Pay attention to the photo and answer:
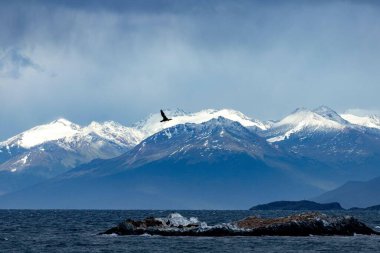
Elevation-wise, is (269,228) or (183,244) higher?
(269,228)

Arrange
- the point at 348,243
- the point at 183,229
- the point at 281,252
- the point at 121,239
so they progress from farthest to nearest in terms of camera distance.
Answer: the point at 183,229
the point at 121,239
the point at 348,243
the point at 281,252

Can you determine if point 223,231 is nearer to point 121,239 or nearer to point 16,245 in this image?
point 121,239

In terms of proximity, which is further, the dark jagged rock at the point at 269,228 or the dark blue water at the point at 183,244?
the dark jagged rock at the point at 269,228

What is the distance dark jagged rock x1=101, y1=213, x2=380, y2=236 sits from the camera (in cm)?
12912

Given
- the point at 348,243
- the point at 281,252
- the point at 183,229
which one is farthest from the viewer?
the point at 183,229

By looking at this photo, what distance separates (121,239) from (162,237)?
20.8ft

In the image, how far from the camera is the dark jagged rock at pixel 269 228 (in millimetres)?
129125

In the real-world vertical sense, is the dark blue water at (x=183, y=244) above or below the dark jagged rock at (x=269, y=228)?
below

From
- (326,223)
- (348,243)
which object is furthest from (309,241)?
(326,223)

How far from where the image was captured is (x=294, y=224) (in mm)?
129125

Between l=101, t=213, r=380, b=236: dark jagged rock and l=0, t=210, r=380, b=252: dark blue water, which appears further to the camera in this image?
l=101, t=213, r=380, b=236: dark jagged rock

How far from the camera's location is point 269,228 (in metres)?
130

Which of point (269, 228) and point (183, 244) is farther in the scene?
point (269, 228)

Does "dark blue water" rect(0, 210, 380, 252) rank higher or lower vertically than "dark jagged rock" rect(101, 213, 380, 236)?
lower
